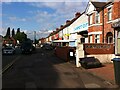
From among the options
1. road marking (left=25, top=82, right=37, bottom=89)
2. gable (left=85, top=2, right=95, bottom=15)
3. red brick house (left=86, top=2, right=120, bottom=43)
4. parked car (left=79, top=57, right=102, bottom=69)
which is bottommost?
road marking (left=25, top=82, right=37, bottom=89)

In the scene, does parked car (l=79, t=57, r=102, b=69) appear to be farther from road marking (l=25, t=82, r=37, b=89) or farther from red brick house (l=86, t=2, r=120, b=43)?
red brick house (l=86, t=2, r=120, b=43)

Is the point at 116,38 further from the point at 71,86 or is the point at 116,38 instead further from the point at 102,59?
the point at 71,86

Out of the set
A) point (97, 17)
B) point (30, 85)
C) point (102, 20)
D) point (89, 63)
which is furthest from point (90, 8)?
point (30, 85)

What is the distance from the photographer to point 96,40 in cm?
3091

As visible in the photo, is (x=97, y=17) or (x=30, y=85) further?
(x=97, y=17)

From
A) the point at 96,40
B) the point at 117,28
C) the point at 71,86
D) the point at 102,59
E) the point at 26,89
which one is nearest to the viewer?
the point at 26,89

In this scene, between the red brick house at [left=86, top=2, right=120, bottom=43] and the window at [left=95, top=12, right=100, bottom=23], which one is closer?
the red brick house at [left=86, top=2, right=120, bottom=43]

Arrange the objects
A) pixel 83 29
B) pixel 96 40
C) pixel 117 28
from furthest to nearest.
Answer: pixel 83 29, pixel 96 40, pixel 117 28

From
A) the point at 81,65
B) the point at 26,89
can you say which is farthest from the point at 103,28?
the point at 26,89

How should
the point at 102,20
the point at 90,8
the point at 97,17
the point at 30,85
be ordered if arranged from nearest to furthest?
the point at 30,85
the point at 102,20
the point at 97,17
the point at 90,8

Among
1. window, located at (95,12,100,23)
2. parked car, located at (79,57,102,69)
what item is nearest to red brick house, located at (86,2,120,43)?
window, located at (95,12,100,23)

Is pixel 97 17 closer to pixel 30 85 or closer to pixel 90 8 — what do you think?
pixel 90 8

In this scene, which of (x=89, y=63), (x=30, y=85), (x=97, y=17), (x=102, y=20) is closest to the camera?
(x=30, y=85)

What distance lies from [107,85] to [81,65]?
26.5ft
